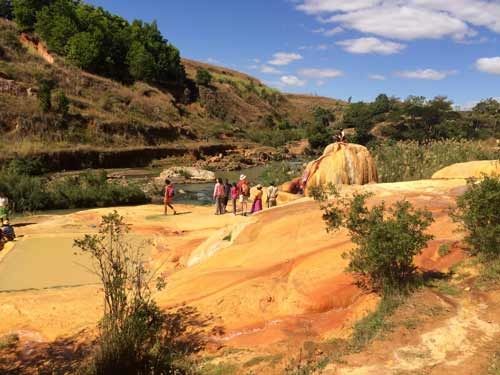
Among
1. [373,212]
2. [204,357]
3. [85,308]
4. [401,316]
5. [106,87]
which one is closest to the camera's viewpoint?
[401,316]

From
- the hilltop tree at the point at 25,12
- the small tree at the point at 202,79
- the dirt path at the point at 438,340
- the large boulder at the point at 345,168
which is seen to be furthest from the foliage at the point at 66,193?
the small tree at the point at 202,79

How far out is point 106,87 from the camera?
5003 centimetres

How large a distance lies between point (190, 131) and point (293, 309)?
46.3m

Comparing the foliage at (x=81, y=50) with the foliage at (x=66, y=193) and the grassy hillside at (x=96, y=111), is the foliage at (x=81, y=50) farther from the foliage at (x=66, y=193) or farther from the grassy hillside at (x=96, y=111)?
the foliage at (x=66, y=193)

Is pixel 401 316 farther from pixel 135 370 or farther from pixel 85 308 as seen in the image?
pixel 85 308

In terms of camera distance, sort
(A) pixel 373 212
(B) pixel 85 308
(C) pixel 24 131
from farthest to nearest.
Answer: (C) pixel 24 131
(B) pixel 85 308
(A) pixel 373 212

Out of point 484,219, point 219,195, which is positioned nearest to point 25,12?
point 219,195

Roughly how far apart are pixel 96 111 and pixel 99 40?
12417 millimetres

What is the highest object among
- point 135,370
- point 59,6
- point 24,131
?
point 59,6

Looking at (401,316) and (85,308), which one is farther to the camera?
(85,308)

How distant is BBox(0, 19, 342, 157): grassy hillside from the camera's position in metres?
37.7

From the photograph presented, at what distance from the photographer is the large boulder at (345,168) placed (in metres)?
15.9

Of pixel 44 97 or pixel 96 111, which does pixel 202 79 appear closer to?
pixel 96 111

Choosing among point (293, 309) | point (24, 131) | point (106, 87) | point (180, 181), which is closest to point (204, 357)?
point (293, 309)
